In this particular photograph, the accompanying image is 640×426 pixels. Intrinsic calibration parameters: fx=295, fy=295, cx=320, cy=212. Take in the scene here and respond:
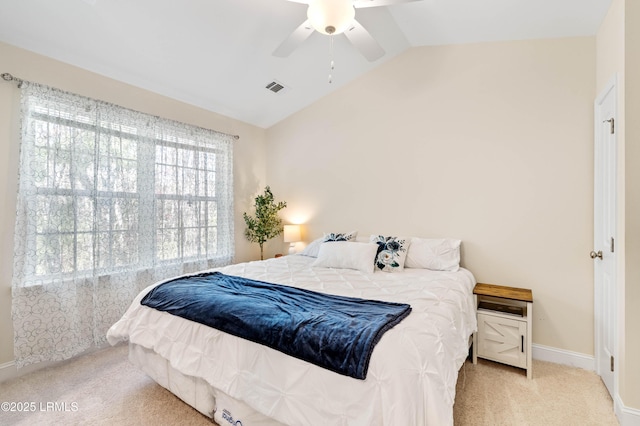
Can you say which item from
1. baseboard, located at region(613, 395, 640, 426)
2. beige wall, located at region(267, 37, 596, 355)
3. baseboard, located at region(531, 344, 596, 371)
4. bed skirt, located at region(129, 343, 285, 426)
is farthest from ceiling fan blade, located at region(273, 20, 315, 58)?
baseboard, located at region(531, 344, 596, 371)

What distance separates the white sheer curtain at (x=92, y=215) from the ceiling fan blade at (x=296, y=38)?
1765 mm

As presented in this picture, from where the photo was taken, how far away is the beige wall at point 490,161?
8.18 ft

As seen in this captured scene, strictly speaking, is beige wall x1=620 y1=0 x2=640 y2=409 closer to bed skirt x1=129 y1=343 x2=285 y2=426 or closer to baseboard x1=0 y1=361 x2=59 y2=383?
bed skirt x1=129 y1=343 x2=285 y2=426

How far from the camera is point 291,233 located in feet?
13.3

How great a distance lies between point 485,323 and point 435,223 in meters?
1.05

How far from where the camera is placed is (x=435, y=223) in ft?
10.2

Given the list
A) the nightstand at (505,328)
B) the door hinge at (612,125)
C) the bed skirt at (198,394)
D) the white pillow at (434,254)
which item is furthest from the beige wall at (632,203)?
the bed skirt at (198,394)

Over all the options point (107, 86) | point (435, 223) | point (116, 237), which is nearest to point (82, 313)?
point (116, 237)

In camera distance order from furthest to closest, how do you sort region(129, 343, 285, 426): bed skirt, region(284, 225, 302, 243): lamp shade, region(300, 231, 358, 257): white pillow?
region(284, 225, 302, 243): lamp shade < region(300, 231, 358, 257): white pillow < region(129, 343, 285, 426): bed skirt

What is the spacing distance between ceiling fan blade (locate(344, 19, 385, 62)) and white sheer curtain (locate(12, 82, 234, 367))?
2259 mm

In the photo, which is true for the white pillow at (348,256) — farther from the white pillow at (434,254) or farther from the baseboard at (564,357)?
the baseboard at (564,357)

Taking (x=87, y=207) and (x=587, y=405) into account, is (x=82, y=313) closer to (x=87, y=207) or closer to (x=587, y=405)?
(x=87, y=207)

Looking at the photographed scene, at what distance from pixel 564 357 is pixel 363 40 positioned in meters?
3.09

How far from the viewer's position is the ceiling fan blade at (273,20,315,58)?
1981 mm
